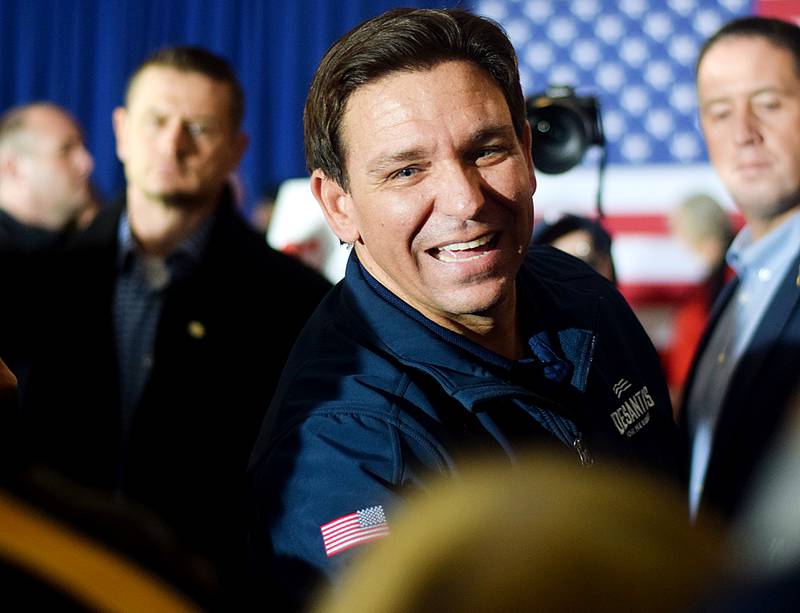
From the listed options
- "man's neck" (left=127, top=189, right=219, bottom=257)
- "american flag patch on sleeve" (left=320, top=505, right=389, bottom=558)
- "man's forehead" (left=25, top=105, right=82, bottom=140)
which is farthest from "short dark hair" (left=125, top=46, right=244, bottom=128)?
"american flag patch on sleeve" (left=320, top=505, right=389, bottom=558)

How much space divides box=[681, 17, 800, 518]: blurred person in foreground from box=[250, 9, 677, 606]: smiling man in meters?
0.42

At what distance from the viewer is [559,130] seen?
2393 mm

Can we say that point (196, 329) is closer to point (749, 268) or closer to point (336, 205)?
point (336, 205)

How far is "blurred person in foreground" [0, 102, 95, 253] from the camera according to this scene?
3.06 m

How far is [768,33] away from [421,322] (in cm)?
137

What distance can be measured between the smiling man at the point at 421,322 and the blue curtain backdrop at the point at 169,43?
3940 mm

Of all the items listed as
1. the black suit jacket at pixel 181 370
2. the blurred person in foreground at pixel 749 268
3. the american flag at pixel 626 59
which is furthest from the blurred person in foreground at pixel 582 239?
the american flag at pixel 626 59

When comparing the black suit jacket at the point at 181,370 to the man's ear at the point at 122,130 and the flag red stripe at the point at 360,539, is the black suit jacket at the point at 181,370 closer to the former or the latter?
the man's ear at the point at 122,130

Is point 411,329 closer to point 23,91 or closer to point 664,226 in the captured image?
point 664,226

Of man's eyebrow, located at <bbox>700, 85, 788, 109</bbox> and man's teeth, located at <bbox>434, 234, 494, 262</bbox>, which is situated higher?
man's eyebrow, located at <bbox>700, 85, 788, 109</bbox>

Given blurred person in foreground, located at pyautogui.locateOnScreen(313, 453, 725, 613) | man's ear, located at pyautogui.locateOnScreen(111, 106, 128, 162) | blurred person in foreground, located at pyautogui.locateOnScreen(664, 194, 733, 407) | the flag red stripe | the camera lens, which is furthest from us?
blurred person in foreground, located at pyautogui.locateOnScreen(664, 194, 733, 407)

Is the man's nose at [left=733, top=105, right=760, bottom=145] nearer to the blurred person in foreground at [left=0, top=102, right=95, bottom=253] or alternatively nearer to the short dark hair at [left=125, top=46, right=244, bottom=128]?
the short dark hair at [left=125, top=46, right=244, bottom=128]

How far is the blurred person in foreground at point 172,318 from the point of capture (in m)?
2.10

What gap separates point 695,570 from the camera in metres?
0.39
